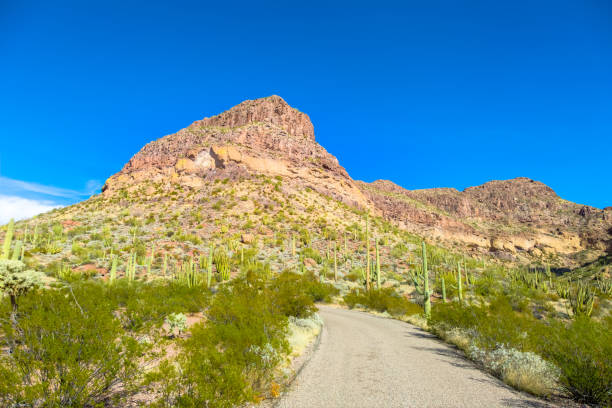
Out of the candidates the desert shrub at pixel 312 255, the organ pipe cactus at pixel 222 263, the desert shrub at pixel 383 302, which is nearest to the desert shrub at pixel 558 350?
the desert shrub at pixel 383 302

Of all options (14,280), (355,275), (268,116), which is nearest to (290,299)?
(14,280)

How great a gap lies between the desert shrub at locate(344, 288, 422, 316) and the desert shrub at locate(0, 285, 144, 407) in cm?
1708

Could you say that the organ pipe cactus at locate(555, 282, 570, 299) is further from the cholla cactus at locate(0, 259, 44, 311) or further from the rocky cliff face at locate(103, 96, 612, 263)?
the rocky cliff face at locate(103, 96, 612, 263)

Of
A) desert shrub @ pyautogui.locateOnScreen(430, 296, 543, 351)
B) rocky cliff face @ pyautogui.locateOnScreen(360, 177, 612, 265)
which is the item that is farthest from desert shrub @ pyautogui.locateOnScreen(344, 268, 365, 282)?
rocky cliff face @ pyautogui.locateOnScreen(360, 177, 612, 265)

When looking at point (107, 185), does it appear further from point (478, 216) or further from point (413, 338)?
point (478, 216)

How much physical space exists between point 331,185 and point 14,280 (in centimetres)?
5102

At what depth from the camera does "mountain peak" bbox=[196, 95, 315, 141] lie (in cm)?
6519

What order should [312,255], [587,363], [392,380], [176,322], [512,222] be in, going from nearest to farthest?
[587,363]
[392,380]
[176,322]
[312,255]
[512,222]

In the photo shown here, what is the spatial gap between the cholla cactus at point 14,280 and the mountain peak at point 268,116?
192 feet

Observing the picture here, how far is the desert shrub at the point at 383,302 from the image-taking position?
62.4ft

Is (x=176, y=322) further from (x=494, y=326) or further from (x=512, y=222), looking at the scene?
(x=512, y=222)

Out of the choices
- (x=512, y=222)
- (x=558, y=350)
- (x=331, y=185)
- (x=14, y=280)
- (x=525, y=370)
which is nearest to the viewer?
(x=525, y=370)

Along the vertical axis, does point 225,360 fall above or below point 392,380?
above

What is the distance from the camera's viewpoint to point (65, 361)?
390 centimetres
